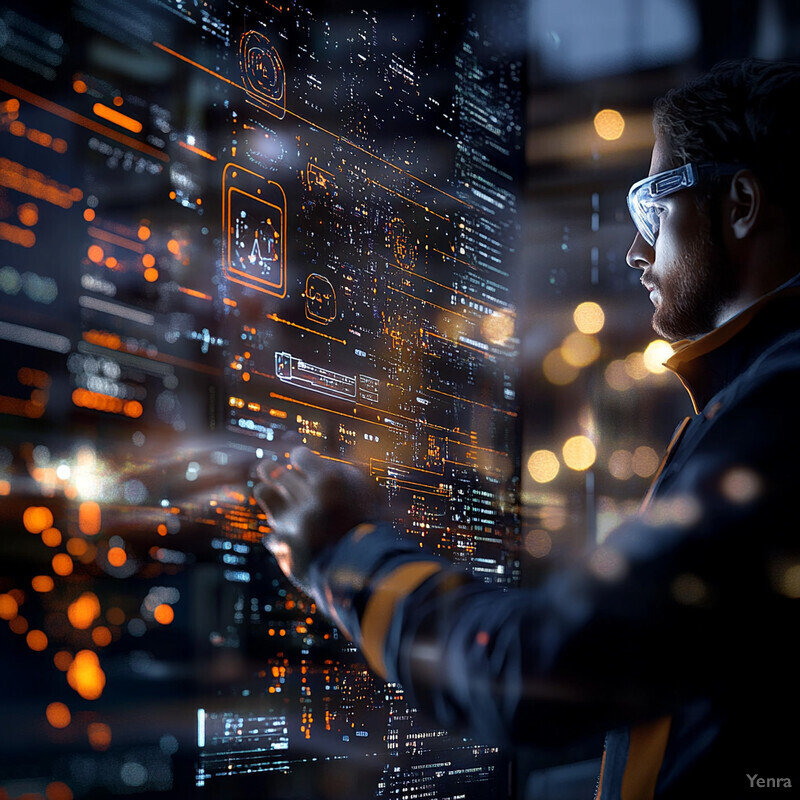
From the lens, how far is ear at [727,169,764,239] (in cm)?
92

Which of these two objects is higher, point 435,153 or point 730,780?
point 435,153

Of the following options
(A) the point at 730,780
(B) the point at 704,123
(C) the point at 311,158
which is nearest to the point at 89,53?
(C) the point at 311,158

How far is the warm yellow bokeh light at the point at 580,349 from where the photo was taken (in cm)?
174

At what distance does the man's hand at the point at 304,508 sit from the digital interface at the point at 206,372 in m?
0.02

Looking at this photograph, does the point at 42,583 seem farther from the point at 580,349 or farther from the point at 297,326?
the point at 580,349

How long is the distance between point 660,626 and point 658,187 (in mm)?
538

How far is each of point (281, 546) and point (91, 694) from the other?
0.22 metres

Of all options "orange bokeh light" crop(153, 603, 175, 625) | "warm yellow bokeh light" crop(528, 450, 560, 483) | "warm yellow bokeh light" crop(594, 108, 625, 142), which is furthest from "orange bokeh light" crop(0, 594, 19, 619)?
"warm yellow bokeh light" crop(594, 108, 625, 142)

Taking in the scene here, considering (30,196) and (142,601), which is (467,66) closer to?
(30,196)

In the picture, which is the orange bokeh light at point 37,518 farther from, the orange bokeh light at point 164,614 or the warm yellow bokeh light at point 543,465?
the warm yellow bokeh light at point 543,465

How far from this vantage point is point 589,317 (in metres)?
1.80

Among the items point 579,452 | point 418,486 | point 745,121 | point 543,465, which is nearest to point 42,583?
point 418,486

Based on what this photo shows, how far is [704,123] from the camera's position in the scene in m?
0.98

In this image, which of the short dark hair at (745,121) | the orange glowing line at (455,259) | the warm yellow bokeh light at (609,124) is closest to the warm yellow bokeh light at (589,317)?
the warm yellow bokeh light at (609,124)
